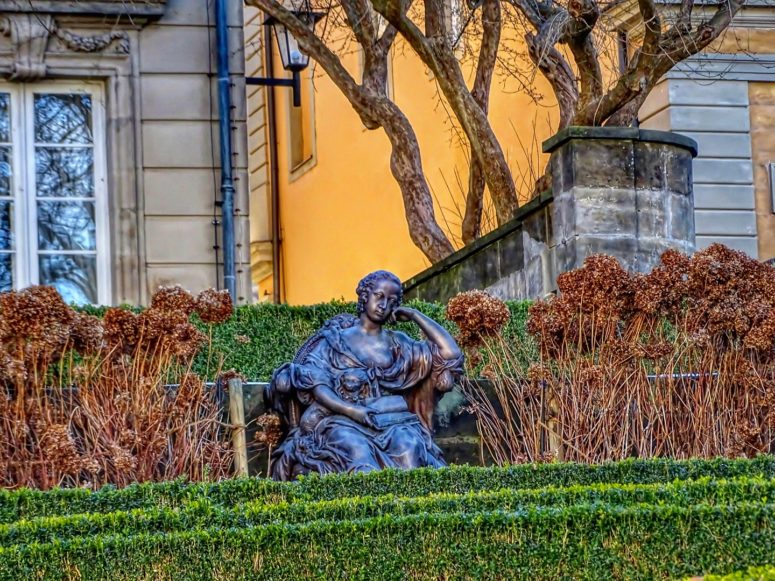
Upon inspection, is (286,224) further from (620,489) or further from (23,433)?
(620,489)

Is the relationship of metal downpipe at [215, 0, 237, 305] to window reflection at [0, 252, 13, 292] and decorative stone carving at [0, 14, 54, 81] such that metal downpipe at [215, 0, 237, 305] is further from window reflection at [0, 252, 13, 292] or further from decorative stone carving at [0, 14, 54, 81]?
window reflection at [0, 252, 13, 292]

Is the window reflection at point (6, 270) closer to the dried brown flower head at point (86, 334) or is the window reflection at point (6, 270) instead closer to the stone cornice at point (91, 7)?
the stone cornice at point (91, 7)

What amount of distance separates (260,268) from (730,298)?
1994cm

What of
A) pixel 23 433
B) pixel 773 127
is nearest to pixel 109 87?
pixel 23 433

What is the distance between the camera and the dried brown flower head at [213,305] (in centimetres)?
1541

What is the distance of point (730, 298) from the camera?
15281 millimetres

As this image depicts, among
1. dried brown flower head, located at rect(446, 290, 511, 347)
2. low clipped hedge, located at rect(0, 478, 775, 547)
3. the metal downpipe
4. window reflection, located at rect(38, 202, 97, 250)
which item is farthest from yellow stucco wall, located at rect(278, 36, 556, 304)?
low clipped hedge, located at rect(0, 478, 775, 547)

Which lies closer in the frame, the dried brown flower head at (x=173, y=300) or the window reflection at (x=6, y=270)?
the dried brown flower head at (x=173, y=300)

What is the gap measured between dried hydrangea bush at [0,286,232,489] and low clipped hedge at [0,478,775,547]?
2.02 m

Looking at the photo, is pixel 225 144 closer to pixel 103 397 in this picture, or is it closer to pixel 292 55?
pixel 292 55

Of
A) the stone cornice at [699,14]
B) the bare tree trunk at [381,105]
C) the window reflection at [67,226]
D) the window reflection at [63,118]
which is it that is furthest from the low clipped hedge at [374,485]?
the stone cornice at [699,14]

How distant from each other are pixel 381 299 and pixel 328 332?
0.45 meters

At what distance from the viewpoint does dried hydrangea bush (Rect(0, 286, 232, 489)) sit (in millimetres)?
14141

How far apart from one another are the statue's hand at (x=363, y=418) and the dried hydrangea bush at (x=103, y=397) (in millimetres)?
1127
